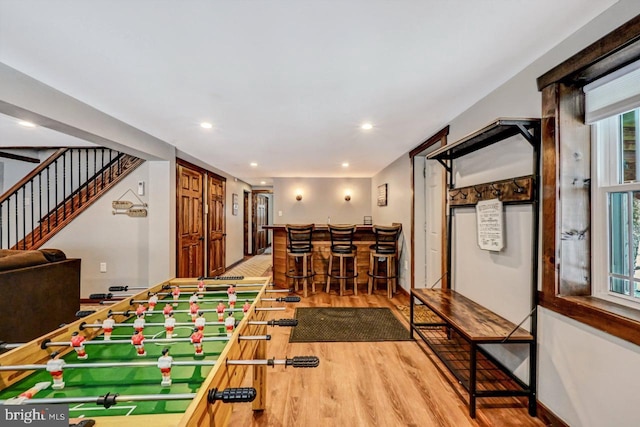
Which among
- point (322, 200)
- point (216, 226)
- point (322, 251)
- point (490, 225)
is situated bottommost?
point (322, 251)

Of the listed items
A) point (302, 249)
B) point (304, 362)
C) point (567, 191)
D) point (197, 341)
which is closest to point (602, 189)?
point (567, 191)

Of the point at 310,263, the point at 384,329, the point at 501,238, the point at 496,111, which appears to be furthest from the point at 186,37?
the point at 310,263

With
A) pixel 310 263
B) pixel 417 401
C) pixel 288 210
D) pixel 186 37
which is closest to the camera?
pixel 186 37

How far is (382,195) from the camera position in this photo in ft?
18.8

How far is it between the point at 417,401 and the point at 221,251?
492 centimetres

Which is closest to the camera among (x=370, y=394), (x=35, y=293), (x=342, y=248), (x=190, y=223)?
(x=370, y=394)

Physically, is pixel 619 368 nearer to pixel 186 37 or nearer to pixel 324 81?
pixel 324 81

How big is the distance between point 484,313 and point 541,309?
1.50ft

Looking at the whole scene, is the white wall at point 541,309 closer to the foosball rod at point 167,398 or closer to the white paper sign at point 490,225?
the white paper sign at point 490,225

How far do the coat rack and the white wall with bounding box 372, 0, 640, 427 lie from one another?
4054 mm

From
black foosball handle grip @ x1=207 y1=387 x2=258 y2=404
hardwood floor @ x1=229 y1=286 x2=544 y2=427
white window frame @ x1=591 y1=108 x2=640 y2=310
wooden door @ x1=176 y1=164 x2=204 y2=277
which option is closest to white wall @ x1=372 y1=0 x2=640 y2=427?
white window frame @ x1=591 y1=108 x2=640 y2=310

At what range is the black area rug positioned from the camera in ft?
9.69

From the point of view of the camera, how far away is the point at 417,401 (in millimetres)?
1945

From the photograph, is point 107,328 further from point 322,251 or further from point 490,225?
point 322,251
